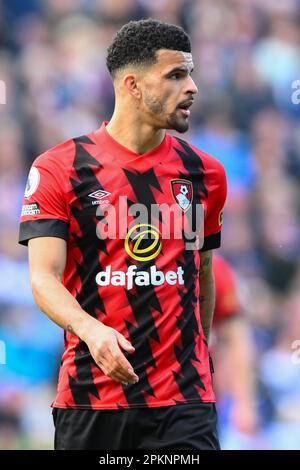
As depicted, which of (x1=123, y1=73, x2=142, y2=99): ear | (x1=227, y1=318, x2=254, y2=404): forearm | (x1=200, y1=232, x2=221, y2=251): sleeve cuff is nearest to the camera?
(x1=123, y1=73, x2=142, y2=99): ear

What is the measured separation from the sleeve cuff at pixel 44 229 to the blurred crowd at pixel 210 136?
13.5 feet

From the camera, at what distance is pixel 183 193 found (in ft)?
16.0

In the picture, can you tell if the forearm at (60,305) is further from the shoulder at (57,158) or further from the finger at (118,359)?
the shoulder at (57,158)

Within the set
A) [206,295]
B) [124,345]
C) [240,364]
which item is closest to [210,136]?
[240,364]

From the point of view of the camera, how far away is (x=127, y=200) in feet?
15.6

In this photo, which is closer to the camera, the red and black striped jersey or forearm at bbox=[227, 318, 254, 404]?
the red and black striped jersey

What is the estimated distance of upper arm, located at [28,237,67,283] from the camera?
4527mm

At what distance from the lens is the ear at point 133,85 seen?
4.98 metres

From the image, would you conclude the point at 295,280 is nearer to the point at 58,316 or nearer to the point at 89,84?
the point at 89,84

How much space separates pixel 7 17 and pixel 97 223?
20.4ft

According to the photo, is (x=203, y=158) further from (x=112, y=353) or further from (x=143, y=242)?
(x=112, y=353)

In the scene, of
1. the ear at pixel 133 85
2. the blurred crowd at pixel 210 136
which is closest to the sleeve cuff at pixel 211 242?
the ear at pixel 133 85

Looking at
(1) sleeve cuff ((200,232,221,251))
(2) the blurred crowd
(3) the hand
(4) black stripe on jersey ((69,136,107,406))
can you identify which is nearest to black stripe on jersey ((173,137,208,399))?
(1) sleeve cuff ((200,232,221,251))

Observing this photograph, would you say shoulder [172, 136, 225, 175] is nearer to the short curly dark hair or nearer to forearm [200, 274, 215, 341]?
the short curly dark hair
